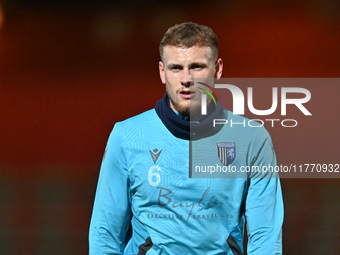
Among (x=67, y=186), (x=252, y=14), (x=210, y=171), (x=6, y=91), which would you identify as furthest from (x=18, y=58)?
(x=210, y=171)

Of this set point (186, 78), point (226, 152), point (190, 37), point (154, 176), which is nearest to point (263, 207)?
point (226, 152)

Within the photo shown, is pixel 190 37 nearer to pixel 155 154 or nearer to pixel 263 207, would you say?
pixel 155 154

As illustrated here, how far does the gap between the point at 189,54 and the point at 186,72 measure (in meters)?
0.07

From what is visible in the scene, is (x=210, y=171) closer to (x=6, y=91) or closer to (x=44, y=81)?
(x=44, y=81)

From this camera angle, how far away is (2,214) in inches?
107

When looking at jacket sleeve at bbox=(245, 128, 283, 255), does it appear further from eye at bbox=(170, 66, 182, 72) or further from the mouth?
eye at bbox=(170, 66, 182, 72)

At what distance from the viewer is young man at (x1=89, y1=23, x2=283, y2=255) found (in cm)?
145

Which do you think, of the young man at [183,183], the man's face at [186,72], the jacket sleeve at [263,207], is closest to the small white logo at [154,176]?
the young man at [183,183]

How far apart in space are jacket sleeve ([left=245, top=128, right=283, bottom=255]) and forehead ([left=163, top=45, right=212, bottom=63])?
394mm

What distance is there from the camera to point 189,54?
1487mm

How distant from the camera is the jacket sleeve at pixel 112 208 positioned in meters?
1.50

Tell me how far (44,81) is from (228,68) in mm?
1306

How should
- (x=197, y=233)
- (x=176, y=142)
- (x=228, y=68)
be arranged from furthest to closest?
(x=228, y=68), (x=176, y=142), (x=197, y=233)

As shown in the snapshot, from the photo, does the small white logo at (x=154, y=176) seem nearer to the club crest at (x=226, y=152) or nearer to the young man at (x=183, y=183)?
the young man at (x=183, y=183)
